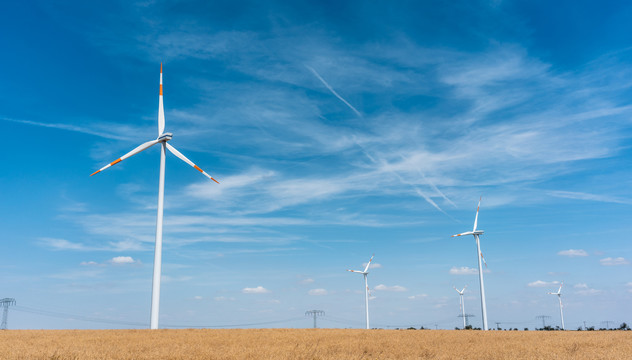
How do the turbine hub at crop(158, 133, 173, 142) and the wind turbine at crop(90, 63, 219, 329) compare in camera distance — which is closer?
the wind turbine at crop(90, 63, 219, 329)

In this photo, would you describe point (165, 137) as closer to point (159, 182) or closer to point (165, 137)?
point (165, 137)

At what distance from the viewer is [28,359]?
21.8 m

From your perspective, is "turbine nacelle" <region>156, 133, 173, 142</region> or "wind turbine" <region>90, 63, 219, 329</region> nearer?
"wind turbine" <region>90, 63, 219, 329</region>

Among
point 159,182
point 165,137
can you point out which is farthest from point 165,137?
point 159,182

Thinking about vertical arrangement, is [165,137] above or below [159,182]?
above

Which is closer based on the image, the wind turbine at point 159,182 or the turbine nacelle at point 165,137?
the wind turbine at point 159,182

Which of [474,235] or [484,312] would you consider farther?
[474,235]

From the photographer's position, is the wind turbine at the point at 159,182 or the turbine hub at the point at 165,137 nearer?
the wind turbine at the point at 159,182

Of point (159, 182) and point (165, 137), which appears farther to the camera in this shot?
point (165, 137)

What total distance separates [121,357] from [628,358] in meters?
26.6

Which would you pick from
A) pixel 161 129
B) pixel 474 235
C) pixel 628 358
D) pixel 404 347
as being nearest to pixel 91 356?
pixel 404 347

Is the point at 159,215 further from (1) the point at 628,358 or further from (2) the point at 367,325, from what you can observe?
(2) the point at 367,325

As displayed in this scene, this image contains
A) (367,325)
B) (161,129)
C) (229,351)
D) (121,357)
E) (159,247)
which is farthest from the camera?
(367,325)

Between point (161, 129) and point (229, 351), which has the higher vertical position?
point (161, 129)
